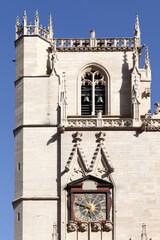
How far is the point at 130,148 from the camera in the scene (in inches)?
1842

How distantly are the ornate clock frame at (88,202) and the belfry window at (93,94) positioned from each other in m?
3.27

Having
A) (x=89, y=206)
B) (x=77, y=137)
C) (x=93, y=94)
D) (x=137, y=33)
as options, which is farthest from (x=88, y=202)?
(x=137, y=33)

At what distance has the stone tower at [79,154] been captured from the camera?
151ft

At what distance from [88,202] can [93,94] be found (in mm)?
4506

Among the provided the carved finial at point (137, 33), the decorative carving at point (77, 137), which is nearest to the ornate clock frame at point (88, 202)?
the decorative carving at point (77, 137)

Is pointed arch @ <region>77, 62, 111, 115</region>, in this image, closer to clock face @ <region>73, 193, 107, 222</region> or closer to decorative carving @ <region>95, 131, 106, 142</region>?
decorative carving @ <region>95, 131, 106, 142</region>

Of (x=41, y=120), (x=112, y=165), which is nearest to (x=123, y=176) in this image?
(x=112, y=165)

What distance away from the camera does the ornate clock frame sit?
151 ft

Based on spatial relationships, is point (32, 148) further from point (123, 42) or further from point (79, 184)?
point (123, 42)

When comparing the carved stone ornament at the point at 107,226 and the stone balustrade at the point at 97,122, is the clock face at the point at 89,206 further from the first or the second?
the stone balustrade at the point at 97,122

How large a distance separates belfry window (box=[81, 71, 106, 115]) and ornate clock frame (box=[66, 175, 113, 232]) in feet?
10.7

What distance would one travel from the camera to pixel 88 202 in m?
46.3

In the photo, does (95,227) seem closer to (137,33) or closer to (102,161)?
Answer: (102,161)

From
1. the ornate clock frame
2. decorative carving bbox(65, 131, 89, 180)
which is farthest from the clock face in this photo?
decorative carving bbox(65, 131, 89, 180)
